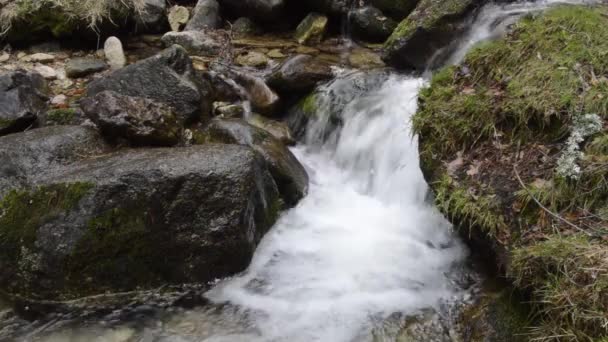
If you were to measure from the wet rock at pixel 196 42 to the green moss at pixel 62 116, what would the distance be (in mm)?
3331

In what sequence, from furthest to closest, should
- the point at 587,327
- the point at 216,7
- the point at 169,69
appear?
the point at 216,7
the point at 169,69
the point at 587,327

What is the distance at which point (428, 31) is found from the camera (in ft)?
22.1

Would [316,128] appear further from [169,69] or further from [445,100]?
[445,100]

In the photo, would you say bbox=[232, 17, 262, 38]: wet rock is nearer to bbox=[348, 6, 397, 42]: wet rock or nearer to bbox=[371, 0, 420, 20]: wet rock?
bbox=[348, 6, 397, 42]: wet rock

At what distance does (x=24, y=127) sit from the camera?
5645 millimetres

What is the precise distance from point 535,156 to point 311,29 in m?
6.45

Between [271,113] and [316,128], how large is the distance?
799mm

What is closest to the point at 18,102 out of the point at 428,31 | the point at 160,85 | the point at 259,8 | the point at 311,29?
the point at 160,85

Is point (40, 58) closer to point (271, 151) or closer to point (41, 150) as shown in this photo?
point (41, 150)

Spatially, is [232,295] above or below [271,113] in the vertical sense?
below

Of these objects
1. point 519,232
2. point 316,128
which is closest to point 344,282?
point 519,232

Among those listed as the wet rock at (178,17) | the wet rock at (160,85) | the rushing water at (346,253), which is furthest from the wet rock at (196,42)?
the rushing water at (346,253)

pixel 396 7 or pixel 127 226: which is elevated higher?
pixel 396 7

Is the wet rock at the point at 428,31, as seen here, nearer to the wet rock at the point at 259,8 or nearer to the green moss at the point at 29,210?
the wet rock at the point at 259,8
